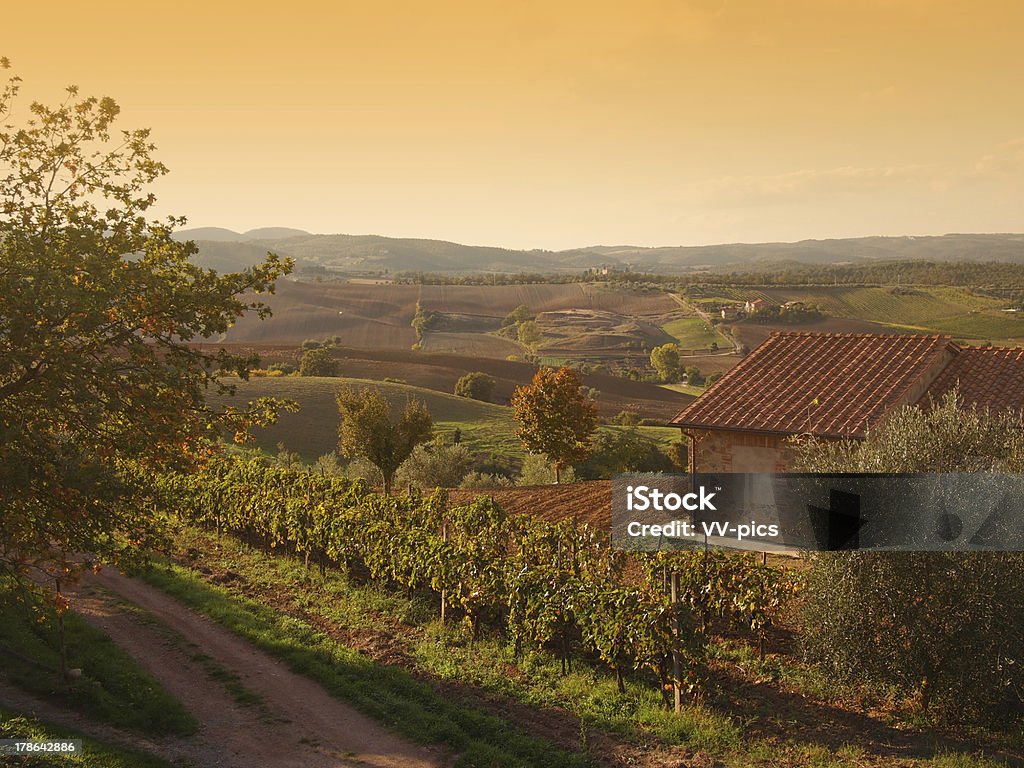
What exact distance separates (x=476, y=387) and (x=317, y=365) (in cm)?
1396

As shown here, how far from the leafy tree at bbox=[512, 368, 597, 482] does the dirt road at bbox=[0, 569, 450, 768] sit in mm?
18757

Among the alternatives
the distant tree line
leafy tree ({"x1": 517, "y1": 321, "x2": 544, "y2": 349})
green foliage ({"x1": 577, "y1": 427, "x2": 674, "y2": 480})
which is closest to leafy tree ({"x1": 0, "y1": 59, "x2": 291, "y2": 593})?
green foliage ({"x1": 577, "y1": 427, "x2": 674, "y2": 480})

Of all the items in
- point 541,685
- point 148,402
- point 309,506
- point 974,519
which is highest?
point 148,402

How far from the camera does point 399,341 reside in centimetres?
11469

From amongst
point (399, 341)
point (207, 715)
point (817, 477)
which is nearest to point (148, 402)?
point (207, 715)

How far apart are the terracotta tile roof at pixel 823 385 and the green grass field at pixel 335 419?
70.0 feet

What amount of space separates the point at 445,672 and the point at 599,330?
117 meters

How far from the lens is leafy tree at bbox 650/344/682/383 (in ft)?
303

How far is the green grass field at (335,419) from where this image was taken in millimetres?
44156

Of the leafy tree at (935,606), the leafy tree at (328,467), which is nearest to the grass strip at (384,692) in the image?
the leafy tree at (935,606)

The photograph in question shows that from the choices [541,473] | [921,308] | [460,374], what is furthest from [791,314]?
[541,473]

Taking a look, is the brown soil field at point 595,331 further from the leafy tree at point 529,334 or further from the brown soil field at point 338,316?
the brown soil field at point 338,316

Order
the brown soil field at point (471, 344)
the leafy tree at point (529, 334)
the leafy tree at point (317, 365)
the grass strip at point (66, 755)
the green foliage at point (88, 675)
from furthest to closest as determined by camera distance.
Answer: the leafy tree at point (529, 334)
the brown soil field at point (471, 344)
the leafy tree at point (317, 365)
the green foliage at point (88, 675)
the grass strip at point (66, 755)

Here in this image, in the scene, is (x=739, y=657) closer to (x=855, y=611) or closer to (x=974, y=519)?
(x=855, y=611)
